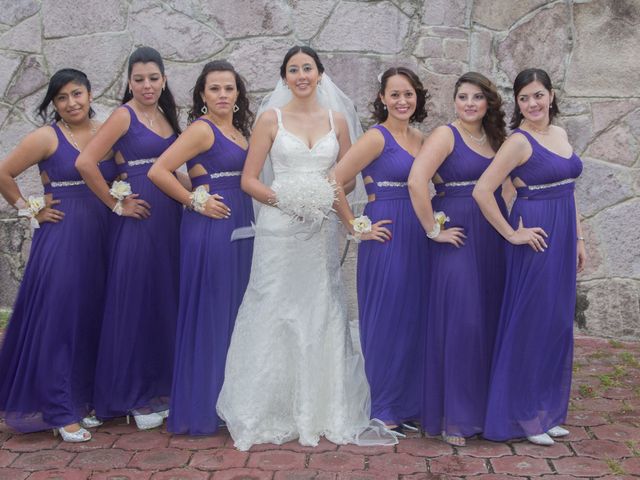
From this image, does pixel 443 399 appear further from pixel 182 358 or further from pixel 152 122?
pixel 152 122

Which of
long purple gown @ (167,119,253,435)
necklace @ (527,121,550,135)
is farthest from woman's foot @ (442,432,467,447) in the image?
necklace @ (527,121,550,135)

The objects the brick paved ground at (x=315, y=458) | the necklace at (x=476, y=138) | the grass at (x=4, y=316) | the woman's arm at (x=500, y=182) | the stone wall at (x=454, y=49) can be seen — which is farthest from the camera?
the grass at (x=4, y=316)

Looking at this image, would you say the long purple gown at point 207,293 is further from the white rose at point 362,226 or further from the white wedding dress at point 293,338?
the white rose at point 362,226

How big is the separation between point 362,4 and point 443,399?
341cm

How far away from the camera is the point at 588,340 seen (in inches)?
262

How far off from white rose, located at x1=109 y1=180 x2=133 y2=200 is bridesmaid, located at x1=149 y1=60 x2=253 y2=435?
Result: 0.64ft

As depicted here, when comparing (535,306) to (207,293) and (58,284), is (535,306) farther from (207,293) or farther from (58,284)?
(58,284)

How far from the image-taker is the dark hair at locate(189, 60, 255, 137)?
4.82 metres

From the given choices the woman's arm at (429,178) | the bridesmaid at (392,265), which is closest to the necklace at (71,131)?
the bridesmaid at (392,265)

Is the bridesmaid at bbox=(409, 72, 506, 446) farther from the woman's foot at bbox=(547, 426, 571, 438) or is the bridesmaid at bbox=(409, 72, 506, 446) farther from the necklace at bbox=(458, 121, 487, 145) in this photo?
the woman's foot at bbox=(547, 426, 571, 438)

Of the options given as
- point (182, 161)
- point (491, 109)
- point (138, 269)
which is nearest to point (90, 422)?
point (138, 269)

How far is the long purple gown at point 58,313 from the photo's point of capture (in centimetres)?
473

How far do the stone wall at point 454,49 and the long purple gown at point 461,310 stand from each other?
206 cm

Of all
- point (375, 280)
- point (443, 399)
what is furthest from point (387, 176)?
point (443, 399)
